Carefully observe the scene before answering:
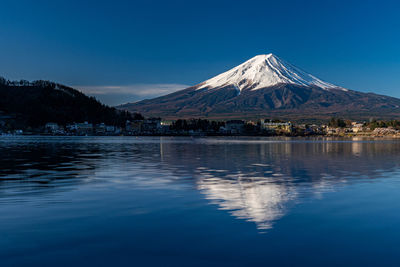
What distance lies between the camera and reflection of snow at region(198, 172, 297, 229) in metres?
11.2

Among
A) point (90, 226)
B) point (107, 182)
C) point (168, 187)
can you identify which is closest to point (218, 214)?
point (90, 226)

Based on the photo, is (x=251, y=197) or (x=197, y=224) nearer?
(x=197, y=224)

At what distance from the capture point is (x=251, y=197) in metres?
14.2

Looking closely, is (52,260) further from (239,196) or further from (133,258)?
(239,196)

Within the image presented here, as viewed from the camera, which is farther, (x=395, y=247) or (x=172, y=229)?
(x=172, y=229)

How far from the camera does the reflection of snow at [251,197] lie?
11211mm

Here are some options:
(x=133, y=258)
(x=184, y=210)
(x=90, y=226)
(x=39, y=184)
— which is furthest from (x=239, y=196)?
(x=39, y=184)

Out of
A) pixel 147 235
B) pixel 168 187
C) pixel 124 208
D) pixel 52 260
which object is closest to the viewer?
pixel 52 260

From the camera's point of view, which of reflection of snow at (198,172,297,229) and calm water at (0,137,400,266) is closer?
calm water at (0,137,400,266)

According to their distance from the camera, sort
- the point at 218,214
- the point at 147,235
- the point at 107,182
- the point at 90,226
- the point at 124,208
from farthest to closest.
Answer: the point at 107,182 → the point at 124,208 → the point at 218,214 → the point at 90,226 → the point at 147,235

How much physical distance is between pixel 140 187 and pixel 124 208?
187 inches

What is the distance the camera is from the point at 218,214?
11.4m

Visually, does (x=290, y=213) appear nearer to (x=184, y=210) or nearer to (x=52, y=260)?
(x=184, y=210)

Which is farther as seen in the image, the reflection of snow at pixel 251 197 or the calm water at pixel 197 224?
the reflection of snow at pixel 251 197
